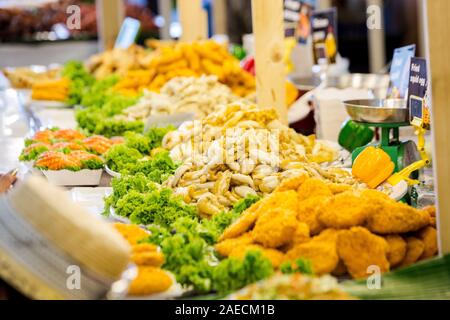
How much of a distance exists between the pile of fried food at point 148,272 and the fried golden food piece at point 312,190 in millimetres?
536

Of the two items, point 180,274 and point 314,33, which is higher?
point 314,33

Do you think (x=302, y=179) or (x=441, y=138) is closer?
(x=441, y=138)

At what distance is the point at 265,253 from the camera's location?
2.54 m

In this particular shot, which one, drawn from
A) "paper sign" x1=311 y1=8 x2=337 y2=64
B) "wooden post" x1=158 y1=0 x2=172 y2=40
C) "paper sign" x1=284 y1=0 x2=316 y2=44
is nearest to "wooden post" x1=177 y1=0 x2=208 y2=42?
"paper sign" x1=284 y1=0 x2=316 y2=44

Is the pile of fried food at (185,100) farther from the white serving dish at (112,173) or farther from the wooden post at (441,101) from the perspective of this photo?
the wooden post at (441,101)

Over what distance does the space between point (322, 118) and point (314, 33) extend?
164 cm

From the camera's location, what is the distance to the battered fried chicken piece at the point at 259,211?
2715mm

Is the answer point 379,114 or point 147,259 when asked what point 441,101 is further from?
point 379,114

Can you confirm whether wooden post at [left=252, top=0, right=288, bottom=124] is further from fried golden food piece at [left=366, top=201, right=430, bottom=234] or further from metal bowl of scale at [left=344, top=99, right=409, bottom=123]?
fried golden food piece at [left=366, top=201, right=430, bottom=234]
